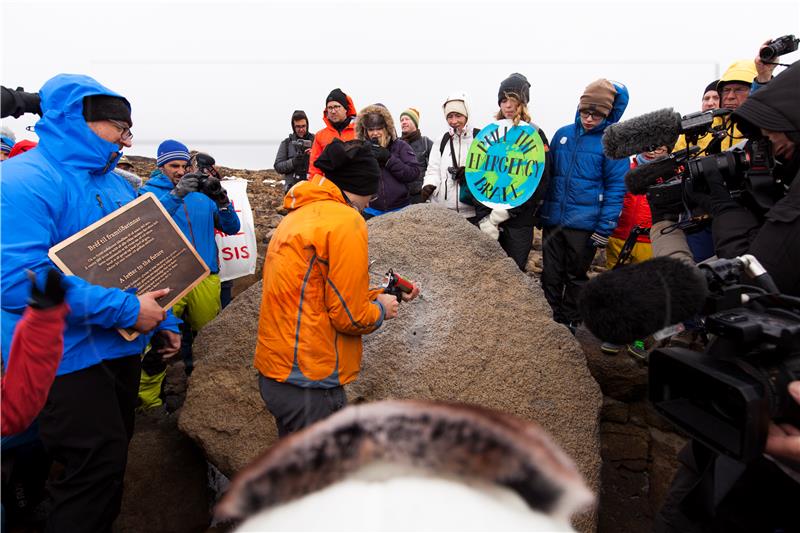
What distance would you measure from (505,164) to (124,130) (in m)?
2.78

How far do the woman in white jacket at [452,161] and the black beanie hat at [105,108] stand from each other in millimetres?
2661

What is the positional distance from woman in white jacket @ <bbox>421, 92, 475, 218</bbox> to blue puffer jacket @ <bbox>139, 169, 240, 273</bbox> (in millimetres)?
1825

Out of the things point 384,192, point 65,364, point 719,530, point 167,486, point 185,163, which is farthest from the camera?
point 384,192

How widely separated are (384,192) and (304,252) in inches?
104

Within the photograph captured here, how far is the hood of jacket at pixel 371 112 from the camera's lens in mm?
4574

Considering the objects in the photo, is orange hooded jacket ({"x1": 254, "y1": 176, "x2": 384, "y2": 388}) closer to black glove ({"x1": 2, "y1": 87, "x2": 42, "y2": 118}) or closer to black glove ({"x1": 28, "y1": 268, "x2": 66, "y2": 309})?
black glove ({"x1": 28, "y1": 268, "x2": 66, "y2": 309})

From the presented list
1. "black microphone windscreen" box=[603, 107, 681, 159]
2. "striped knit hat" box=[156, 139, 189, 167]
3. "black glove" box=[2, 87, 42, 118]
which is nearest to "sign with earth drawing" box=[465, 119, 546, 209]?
"black microphone windscreen" box=[603, 107, 681, 159]

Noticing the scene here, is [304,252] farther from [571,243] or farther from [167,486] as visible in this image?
[571,243]

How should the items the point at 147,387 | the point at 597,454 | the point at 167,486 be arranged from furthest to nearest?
1. the point at 147,387
2. the point at 167,486
3. the point at 597,454

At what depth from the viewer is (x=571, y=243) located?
389 centimetres

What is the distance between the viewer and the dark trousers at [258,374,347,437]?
2.14 meters

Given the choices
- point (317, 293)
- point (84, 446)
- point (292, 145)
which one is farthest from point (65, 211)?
point (292, 145)

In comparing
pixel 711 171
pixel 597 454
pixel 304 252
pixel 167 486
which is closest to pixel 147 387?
pixel 167 486

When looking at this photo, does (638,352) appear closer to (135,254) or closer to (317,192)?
(317,192)
